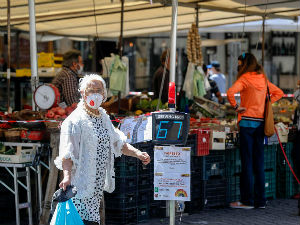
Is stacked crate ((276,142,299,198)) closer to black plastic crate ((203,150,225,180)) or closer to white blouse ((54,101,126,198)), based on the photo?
black plastic crate ((203,150,225,180))

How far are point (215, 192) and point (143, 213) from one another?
1319mm

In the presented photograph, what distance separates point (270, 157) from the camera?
9344mm

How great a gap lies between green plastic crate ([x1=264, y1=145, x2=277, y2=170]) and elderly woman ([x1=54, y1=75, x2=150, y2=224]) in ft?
15.4

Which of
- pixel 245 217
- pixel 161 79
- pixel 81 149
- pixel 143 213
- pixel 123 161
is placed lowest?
pixel 245 217

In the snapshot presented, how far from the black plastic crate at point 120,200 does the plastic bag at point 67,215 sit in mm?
2753

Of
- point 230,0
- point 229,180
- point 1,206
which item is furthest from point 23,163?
point 230,0

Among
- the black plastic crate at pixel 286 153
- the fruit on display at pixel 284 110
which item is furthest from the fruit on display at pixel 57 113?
the fruit on display at pixel 284 110

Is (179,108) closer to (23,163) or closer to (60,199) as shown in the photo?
(23,163)

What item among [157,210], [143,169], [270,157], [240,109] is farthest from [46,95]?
[270,157]

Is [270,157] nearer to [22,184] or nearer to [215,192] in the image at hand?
[215,192]

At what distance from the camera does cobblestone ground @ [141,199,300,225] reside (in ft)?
25.5

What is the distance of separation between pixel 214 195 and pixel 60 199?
4.30 metres

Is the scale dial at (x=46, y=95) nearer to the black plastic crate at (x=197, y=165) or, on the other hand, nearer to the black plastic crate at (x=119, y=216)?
the black plastic crate at (x=119, y=216)

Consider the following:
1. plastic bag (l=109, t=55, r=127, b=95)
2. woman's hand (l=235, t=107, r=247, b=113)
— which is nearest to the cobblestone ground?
woman's hand (l=235, t=107, r=247, b=113)
